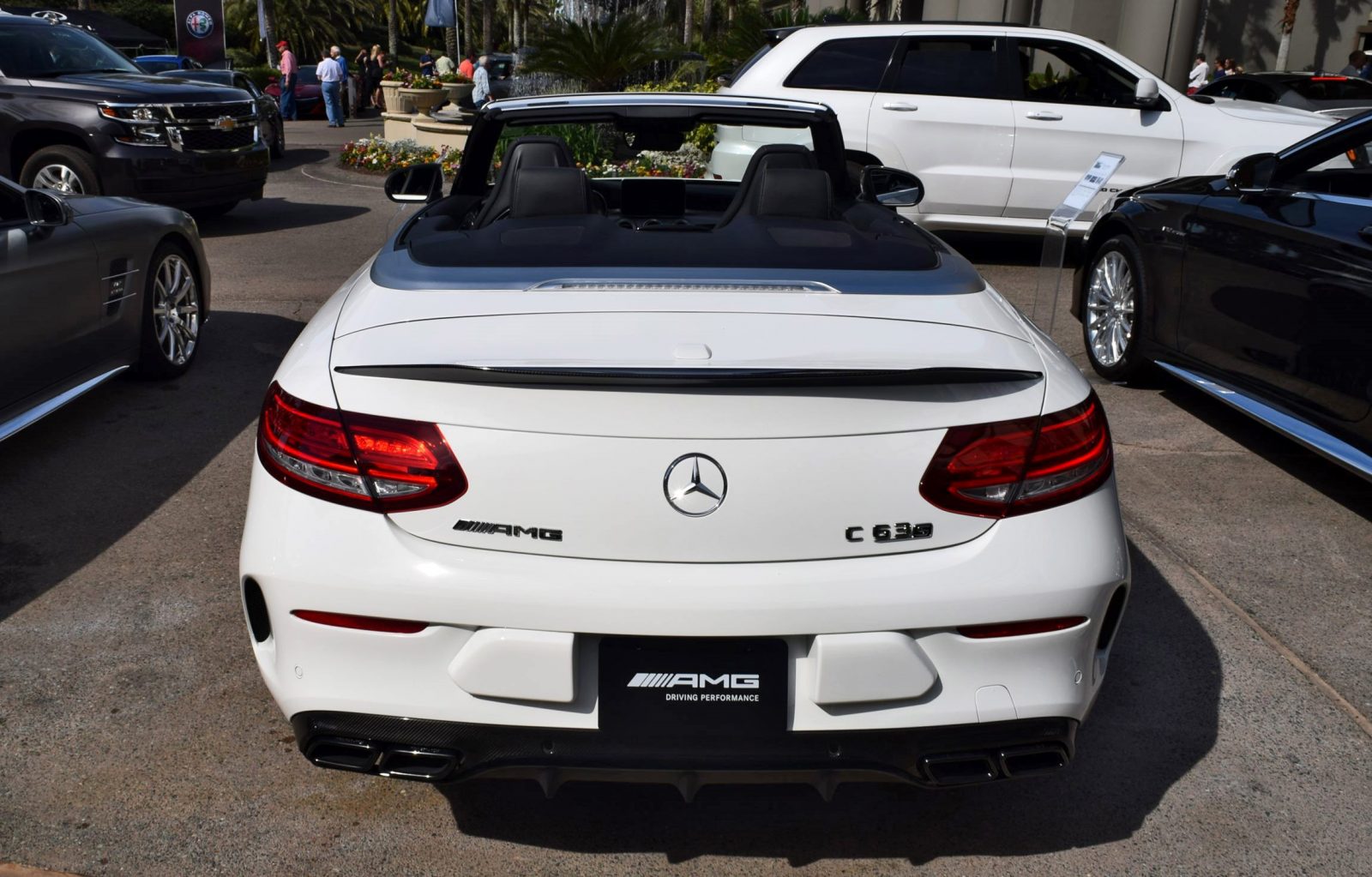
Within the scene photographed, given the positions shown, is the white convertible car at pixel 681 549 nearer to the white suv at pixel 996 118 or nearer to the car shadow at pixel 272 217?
the white suv at pixel 996 118

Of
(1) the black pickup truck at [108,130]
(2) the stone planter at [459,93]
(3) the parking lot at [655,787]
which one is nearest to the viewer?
(3) the parking lot at [655,787]

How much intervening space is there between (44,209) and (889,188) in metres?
3.54

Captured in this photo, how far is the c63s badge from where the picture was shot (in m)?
2.47

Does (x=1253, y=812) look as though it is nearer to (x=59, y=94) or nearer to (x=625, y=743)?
(x=625, y=743)

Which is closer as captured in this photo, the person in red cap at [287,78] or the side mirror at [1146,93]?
the side mirror at [1146,93]

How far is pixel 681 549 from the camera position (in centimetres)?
245

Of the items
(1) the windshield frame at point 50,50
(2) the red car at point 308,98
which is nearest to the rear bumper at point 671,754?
(1) the windshield frame at point 50,50

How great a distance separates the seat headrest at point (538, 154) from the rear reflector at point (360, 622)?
1879 mm

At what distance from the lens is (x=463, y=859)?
291cm

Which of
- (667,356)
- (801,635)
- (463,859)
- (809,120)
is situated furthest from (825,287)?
(809,120)

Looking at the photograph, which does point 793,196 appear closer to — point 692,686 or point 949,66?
point 692,686

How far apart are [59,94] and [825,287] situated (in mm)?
10353

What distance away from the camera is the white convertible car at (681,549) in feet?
8.00

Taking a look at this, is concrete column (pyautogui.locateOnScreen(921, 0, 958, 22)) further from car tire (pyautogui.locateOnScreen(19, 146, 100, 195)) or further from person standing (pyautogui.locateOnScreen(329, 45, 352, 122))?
car tire (pyautogui.locateOnScreen(19, 146, 100, 195))
